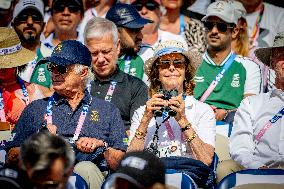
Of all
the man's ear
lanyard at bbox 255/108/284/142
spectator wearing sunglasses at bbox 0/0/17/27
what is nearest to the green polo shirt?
the man's ear

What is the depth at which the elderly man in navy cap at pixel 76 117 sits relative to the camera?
20.8 ft

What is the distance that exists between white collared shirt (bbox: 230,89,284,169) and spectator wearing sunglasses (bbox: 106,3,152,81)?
1869 millimetres

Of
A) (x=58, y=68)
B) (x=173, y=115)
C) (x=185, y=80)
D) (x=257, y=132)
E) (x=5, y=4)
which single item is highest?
(x=5, y=4)

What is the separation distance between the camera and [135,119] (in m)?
6.70

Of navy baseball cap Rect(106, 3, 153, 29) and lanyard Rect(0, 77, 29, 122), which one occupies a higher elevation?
Answer: navy baseball cap Rect(106, 3, 153, 29)

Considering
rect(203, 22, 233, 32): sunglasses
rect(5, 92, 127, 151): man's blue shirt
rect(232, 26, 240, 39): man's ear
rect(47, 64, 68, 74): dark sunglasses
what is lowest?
rect(5, 92, 127, 151): man's blue shirt

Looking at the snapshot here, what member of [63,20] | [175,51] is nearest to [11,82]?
[175,51]

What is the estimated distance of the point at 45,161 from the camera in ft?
15.3

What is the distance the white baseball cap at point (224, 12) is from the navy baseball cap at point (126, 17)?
2.44 feet

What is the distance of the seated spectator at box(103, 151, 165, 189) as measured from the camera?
14.9ft

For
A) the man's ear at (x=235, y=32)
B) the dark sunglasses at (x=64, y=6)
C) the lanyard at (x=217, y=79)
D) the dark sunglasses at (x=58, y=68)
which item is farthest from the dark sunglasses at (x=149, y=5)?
the dark sunglasses at (x=58, y=68)

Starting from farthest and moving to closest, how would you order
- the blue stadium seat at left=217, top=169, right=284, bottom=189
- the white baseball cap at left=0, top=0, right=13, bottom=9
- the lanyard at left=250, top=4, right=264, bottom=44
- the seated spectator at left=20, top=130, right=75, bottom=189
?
the white baseball cap at left=0, top=0, right=13, bottom=9, the lanyard at left=250, top=4, right=264, bottom=44, the blue stadium seat at left=217, top=169, right=284, bottom=189, the seated spectator at left=20, top=130, right=75, bottom=189

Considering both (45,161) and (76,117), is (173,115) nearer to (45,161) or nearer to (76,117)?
(76,117)

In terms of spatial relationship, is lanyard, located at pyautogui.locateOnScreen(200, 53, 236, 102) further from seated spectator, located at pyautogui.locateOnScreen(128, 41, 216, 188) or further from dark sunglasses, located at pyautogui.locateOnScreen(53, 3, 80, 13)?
dark sunglasses, located at pyautogui.locateOnScreen(53, 3, 80, 13)
